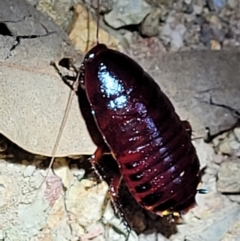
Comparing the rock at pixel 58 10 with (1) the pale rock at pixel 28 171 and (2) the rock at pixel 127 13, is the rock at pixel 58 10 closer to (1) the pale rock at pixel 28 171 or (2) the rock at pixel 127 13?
(2) the rock at pixel 127 13

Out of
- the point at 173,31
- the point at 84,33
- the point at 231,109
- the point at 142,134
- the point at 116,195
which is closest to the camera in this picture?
the point at 142,134

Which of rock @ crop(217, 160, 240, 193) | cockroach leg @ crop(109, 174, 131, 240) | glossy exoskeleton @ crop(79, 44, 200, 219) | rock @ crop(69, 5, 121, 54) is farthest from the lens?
rock @ crop(69, 5, 121, 54)

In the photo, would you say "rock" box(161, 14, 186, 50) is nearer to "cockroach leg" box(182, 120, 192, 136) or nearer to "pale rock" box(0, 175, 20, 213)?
"cockroach leg" box(182, 120, 192, 136)

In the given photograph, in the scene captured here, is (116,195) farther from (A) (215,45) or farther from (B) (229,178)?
(A) (215,45)

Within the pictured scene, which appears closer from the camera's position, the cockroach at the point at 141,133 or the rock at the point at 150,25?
the cockroach at the point at 141,133

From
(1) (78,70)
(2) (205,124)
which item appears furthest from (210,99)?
(1) (78,70)

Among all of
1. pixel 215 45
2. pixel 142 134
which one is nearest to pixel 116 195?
pixel 142 134

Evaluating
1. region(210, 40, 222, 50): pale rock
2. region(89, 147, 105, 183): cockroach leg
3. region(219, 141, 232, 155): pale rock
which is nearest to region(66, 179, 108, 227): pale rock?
region(89, 147, 105, 183): cockroach leg

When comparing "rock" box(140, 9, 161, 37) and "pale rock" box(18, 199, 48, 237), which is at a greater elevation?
"rock" box(140, 9, 161, 37)

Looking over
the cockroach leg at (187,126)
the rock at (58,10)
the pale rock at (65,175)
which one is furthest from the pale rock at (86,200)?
the rock at (58,10)

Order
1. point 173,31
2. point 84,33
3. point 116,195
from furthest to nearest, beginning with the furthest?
point 173,31 → point 84,33 → point 116,195
